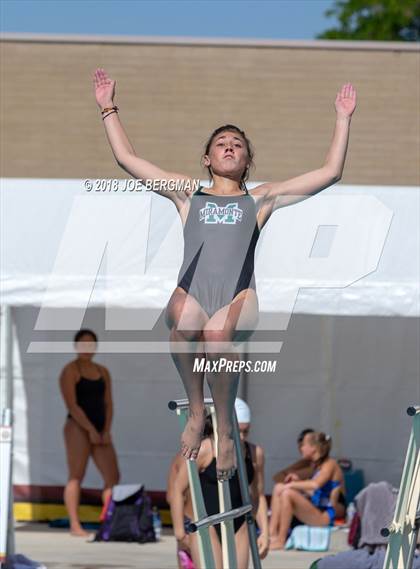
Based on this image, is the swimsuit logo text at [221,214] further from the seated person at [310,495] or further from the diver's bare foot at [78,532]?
the diver's bare foot at [78,532]

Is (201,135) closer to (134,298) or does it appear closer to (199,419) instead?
(134,298)

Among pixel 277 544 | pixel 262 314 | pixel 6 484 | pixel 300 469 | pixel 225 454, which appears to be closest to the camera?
pixel 225 454

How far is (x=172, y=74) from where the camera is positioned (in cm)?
1288

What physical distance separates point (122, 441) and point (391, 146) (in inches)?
160

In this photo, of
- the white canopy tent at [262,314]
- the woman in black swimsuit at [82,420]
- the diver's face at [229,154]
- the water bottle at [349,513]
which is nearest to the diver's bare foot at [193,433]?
the white canopy tent at [262,314]

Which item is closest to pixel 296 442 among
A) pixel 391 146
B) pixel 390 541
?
pixel 391 146

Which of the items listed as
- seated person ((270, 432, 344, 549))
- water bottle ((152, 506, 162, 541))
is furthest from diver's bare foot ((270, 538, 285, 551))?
water bottle ((152, 506, 162, 541))

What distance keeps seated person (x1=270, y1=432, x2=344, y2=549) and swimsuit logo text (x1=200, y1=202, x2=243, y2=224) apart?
6257 millimetres

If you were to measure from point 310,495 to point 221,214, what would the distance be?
6531 mm

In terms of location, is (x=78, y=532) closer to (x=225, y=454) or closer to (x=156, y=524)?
(x=156, y=524)

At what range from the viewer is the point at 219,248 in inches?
163

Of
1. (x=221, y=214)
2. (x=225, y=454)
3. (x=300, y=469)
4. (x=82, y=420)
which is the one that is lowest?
(x=225, y=454)

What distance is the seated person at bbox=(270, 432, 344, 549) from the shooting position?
10.2 meters

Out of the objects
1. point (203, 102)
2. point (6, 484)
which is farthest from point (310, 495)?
point (203, 102)
